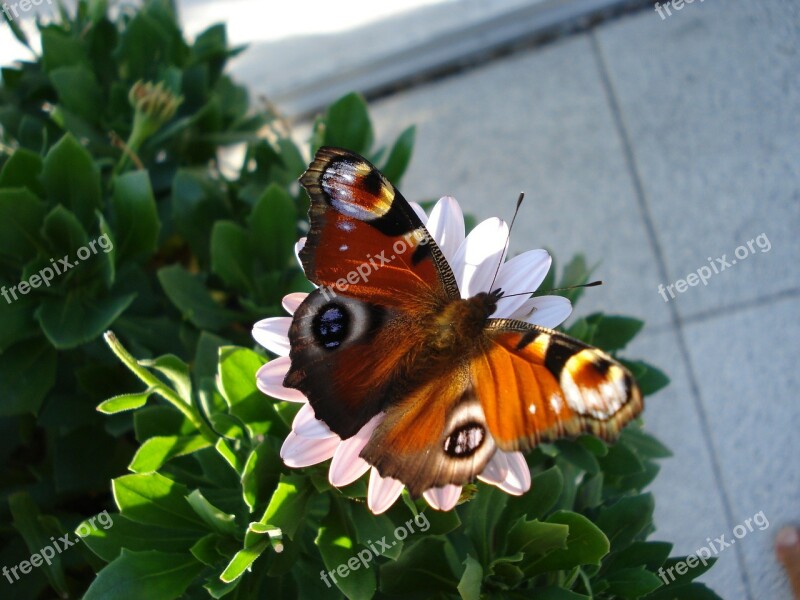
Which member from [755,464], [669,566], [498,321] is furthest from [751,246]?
[498,321]

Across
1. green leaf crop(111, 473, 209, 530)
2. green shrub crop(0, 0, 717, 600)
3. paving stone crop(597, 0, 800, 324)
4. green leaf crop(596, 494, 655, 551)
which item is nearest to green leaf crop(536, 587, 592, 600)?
green shrub crop(0, 0, 717, 600)

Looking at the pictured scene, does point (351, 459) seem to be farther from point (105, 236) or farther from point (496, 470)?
point (105, 236)

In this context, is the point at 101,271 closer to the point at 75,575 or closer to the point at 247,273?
the point at 247,273

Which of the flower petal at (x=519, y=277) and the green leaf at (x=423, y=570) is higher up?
the flower petal at (x=519, y=277)

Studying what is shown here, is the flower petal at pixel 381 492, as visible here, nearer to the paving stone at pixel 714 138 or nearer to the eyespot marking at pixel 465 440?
the eyespot marking at pixel 465 440

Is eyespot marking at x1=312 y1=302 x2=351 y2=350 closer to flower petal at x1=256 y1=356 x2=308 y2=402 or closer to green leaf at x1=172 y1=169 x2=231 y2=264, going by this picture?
flower petal at x1=256 y1=356 x2=308 y2=402

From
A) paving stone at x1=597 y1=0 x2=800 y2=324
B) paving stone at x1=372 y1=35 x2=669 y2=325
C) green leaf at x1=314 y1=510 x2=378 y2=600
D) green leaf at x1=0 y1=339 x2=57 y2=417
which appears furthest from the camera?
paving stone at x1=372 y1=35 x2=669 y2=325

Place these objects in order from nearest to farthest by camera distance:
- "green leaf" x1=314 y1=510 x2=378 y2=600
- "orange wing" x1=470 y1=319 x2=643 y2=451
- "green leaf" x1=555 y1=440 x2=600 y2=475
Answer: "orange wing" x1=470 y1=319 x2=643 y2=451 < "green leaf" x1=314 y1=510 x2=378 y2=600 < "green leaf" x1=555 y1=440 x2=600 y2=475

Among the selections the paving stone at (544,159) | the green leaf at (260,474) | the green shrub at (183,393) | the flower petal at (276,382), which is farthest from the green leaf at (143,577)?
the paving stone at (544,159)
